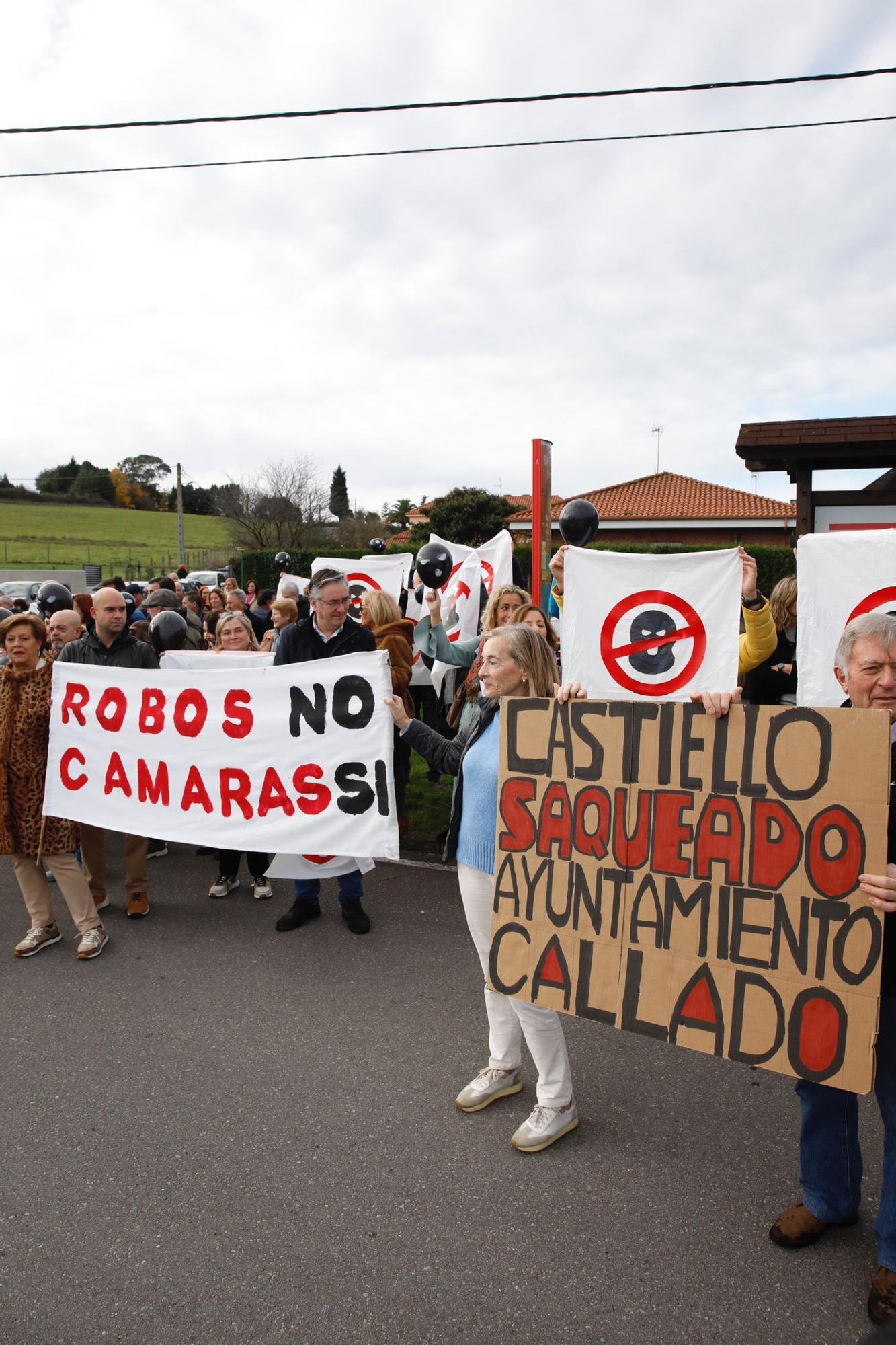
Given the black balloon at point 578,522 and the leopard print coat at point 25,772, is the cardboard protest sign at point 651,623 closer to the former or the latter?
the black balloon at point 578,522

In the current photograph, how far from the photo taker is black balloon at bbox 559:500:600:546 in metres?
6.25

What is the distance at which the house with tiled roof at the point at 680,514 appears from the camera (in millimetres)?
33688

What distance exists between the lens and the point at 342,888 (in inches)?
189

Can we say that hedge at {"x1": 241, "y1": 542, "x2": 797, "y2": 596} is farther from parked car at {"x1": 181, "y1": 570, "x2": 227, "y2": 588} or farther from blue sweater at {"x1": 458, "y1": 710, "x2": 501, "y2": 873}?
blue sweater at {"x1": 458, "y1": 710, "x2": 501, "y2": 873}

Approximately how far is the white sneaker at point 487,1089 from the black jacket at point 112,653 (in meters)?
3.06

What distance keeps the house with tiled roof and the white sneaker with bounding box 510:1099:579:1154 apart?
27525mm

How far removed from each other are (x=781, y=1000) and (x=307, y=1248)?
5.05 feet

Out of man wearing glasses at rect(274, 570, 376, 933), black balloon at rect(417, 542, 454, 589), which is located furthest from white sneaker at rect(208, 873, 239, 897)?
black balloon at rect(417, 542, 454, 589)

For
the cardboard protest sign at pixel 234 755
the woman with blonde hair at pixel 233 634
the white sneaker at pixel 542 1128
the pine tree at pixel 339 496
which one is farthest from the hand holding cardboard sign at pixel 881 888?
the pine tree at pixel 339 496

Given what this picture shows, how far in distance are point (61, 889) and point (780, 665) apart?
169 inches

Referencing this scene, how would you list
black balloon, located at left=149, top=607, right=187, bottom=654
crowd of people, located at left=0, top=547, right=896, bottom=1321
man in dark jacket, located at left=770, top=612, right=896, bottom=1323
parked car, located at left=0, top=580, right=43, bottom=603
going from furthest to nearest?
parked car, located at left=0, top=580, right=43, bottom=603, black balloon, located at left=149, top=607, right=187, bottom=654, crowd of people, located at left=0, top=547, right=896, bottom=1321, man in dark jacket, located at left=770, top=612, right=896, bottom=1323

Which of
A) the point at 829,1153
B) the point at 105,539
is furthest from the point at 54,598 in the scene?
the point at 105,539

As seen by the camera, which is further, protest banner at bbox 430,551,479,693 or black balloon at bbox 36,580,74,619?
protest banner at bbox 430,551,479,693

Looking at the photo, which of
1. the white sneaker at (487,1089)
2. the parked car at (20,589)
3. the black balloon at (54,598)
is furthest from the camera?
the parked car at (20,589)
